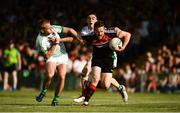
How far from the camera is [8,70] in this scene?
1264 inches

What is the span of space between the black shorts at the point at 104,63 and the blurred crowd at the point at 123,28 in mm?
14927

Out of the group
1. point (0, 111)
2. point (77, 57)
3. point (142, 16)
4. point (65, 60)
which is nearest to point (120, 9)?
point (142, 16)

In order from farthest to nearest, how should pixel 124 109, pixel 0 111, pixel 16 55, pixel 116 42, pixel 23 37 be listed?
pixel 23 37
pixel 16 55
pixel 116 42
pixel 124 109
pixel 0 111

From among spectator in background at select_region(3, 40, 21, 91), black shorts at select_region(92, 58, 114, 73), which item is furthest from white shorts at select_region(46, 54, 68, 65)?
spectator in background at select_region(3, 40, 21, 91)

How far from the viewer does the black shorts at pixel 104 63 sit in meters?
17.7

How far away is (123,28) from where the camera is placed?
3512 cm

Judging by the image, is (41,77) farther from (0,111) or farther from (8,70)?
(0,111)

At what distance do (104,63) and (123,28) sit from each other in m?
17.5

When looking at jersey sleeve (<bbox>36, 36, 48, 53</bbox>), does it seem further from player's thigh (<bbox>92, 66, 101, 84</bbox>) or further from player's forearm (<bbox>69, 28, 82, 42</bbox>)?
player's thigh (<bbox>92, 66, 101, 84</bbox>)

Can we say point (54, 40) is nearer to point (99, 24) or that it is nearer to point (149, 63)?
point (99, 24)

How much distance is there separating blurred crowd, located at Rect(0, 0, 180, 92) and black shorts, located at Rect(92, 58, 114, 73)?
1493 centimetres

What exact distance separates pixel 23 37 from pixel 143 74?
6.67 m

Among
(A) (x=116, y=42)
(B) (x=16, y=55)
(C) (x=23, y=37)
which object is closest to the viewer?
A: (A) (x=116, y=42)

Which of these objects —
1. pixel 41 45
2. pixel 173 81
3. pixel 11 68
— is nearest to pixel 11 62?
pixel 11 68
